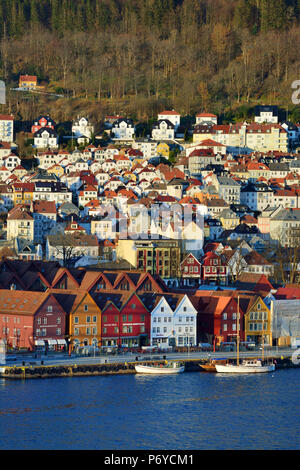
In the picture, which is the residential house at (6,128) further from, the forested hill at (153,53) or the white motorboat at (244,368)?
the white motorboat at (244,368)

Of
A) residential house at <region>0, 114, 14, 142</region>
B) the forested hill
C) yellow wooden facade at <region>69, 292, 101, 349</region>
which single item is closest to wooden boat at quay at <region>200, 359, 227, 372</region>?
yellow wooden facade at <region>69, 292, 101, 349</region>

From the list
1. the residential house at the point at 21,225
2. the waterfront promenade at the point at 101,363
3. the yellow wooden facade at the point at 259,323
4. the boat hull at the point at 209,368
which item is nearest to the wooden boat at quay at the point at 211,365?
the boat hull at the point at 209,368

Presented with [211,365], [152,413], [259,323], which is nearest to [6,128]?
[259,323]

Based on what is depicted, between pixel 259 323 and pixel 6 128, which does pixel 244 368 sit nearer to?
pixel 259 323

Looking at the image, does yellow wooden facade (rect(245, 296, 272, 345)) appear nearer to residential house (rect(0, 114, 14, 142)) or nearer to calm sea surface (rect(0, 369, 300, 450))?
calm sea surface (rect(0, 369, 300, 450))

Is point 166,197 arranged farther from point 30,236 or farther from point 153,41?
point 153,41
